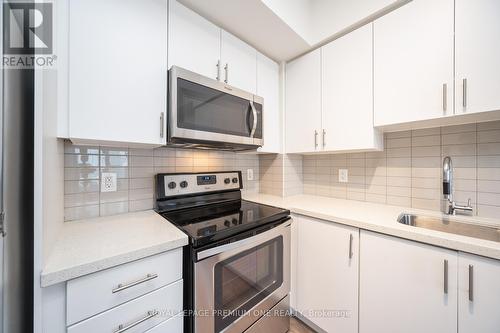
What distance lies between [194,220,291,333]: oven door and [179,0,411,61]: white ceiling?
1370 mm

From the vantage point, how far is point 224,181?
1.70 metres

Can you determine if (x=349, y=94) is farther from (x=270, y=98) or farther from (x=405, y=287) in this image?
(x=405, y=287)

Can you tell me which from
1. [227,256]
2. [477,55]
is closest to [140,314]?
[227,256]

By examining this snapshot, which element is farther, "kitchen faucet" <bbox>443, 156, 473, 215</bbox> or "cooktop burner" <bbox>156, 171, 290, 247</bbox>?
"kitchen faucet" <bbox>443, 156, 473, 215</bbox>

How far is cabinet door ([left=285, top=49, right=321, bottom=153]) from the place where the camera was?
1642 millimetres

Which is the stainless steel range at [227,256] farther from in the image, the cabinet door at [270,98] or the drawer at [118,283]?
the cabinet door at [270,98]

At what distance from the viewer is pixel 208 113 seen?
1.23m

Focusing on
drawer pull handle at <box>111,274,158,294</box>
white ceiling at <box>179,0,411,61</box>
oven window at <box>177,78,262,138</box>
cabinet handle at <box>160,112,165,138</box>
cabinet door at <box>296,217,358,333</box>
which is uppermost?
white ceiling at <box>179,0,411,61</box>

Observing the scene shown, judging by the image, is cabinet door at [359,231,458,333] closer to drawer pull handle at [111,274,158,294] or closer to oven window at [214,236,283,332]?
oven window at [214,236,283,332]

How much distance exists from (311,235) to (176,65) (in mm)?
1383

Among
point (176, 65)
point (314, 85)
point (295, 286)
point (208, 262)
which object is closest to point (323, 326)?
point (295, 286)

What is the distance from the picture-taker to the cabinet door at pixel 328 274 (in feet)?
3.88

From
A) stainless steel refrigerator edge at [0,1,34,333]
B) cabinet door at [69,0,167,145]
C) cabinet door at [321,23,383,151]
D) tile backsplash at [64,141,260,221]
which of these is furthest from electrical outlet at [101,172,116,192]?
cabinet door at [321,23,383,151]

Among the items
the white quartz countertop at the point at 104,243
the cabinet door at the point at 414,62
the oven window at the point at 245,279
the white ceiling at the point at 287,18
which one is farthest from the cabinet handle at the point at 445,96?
the white quartz countertop at the point at 104,243
